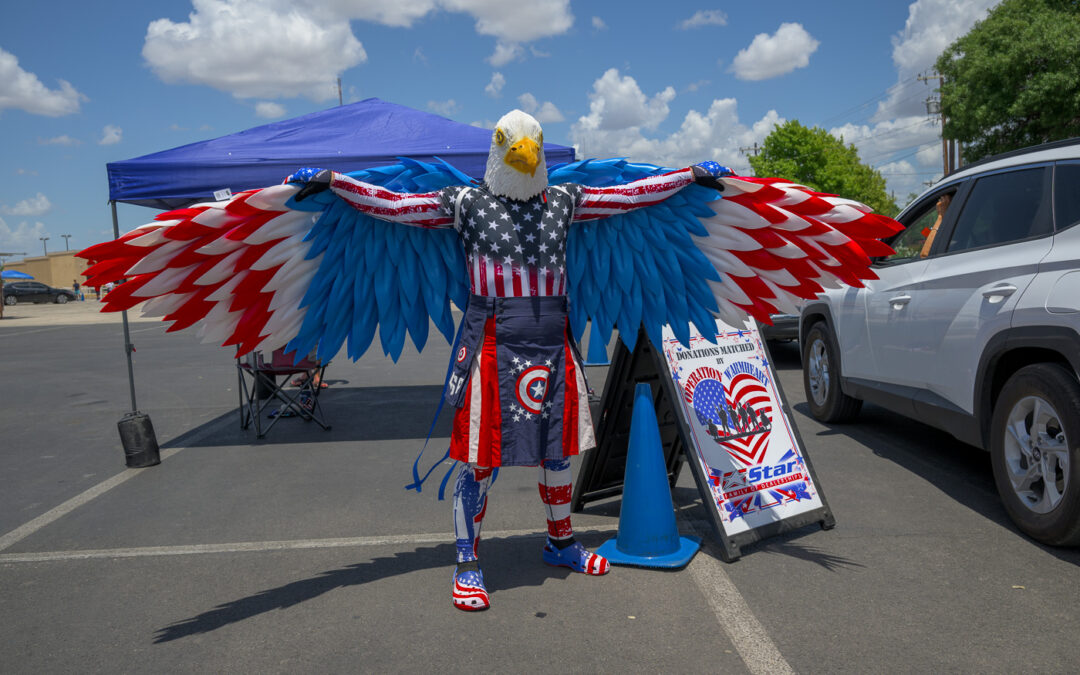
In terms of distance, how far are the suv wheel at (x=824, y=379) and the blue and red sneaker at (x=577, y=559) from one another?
3.31 m

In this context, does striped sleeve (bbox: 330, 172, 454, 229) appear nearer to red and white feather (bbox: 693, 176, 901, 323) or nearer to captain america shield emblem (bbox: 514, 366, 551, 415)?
captain america shield emblem (bbox: 514, 366, 551, 415)

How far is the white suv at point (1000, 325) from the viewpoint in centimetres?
345

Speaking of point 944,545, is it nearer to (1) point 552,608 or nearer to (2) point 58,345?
(1) point 552,608

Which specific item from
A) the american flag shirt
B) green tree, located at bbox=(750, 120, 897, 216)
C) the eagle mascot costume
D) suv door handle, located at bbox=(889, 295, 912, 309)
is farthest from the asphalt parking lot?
green tree, located at bbox=(750, 120, 897, 216)

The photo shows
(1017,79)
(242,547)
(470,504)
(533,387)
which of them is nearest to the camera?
(533,387)

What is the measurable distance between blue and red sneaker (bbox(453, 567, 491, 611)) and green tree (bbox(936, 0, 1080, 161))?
925 inches

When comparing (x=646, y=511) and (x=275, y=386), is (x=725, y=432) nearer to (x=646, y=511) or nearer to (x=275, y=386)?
(x=646, y=511)

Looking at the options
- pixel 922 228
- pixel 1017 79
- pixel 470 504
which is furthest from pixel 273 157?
pixel 1017 79

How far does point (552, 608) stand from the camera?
3195 millimetres

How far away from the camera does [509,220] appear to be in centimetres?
323

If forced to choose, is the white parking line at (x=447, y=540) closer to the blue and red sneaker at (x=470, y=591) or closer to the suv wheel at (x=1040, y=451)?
the blue and red sneaker at (x=470, y=591)

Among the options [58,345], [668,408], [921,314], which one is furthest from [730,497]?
[58,345]

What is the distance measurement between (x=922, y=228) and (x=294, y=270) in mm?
4397

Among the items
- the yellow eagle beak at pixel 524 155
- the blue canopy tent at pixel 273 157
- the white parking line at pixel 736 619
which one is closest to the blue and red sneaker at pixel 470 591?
the white parking line at pixel 736 619
